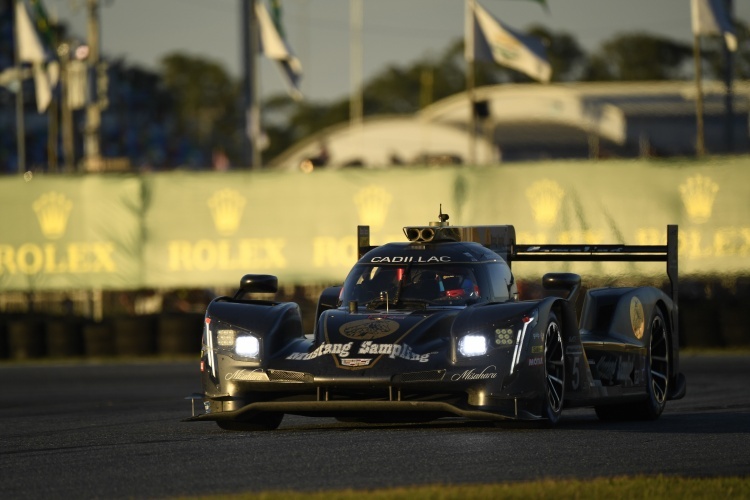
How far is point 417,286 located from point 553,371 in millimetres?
1258

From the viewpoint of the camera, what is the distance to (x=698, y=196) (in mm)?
25984

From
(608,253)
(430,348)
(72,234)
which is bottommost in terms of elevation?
(430,348)

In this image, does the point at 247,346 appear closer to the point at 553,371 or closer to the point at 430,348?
the point at 430,348

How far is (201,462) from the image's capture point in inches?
371

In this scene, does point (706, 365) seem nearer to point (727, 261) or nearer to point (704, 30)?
point (727, 261)

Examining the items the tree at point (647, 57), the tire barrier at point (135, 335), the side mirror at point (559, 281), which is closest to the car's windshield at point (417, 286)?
the side mirror at point (559, 281)

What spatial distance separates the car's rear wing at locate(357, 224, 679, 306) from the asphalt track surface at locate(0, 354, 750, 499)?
137 centimetres

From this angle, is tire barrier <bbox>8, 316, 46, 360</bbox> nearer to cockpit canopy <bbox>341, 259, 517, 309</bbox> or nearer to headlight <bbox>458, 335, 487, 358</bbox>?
cockpit canopy <bbox>341, 259, 517, 309</bbox>

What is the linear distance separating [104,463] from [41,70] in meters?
35.0

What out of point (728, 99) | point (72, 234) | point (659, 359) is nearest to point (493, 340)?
point (659, 359)

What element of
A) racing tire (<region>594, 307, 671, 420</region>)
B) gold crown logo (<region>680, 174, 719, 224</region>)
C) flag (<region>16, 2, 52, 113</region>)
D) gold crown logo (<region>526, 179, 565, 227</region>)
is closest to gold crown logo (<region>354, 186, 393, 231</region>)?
gold crown logo (<region>526, 179, 565, 227</region>)

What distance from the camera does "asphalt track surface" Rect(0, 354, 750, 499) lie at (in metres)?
8.57

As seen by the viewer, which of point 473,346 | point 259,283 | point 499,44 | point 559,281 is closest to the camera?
point 473,346

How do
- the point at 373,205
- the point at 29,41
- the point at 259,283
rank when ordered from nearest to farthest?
the point at 259,283
the point at 373,205
the point at 29,41
